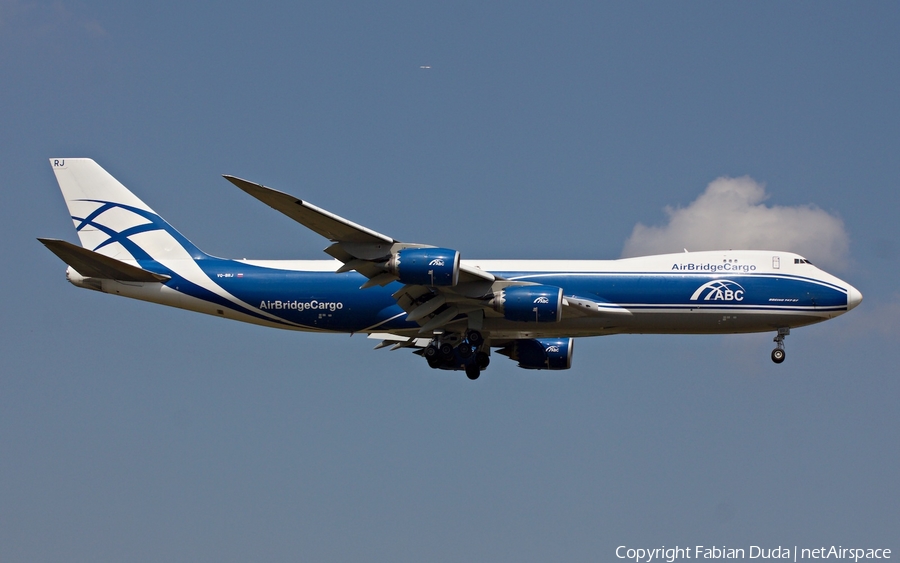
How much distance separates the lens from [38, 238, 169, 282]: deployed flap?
41844 mm

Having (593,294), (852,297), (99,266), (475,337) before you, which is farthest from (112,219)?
(852,297)

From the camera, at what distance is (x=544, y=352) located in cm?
4825

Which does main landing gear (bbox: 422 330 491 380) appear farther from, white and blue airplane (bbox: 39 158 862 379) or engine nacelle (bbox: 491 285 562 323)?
engine nacelle (bbox: 491 285 562 323)

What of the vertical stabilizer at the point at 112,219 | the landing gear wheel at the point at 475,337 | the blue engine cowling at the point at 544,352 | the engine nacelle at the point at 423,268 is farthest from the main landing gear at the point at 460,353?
the vertical stabilizer at the point at 112,219

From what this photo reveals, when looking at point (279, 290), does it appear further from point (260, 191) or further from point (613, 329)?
point (613, 329)

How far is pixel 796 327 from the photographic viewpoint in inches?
1694

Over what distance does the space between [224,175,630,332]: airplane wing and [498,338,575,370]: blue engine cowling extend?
20.6 feet

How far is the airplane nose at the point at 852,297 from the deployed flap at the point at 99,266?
87.3 feet

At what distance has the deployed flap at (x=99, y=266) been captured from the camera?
137 feet

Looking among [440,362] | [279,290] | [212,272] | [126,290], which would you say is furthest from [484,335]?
[126,290]

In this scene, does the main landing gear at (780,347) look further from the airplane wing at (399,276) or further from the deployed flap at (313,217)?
the deployed flap at (313,217)

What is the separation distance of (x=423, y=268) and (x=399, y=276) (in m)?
0.88

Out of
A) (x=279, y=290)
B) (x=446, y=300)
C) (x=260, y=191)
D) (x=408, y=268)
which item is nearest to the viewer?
(x=260, y=191)

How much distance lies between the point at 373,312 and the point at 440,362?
3.40 metres
